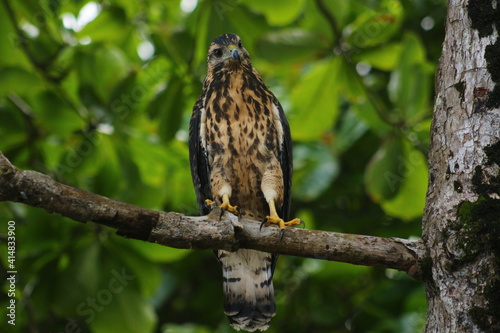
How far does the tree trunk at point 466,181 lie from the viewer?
7.43 feet

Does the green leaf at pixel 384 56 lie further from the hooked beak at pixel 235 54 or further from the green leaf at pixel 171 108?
the green leaf at pixel 171 108

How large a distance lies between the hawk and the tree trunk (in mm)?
1307

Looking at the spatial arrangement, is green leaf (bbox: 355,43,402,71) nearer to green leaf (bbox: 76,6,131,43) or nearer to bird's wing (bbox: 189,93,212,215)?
bird's wing (bbox: 189,93,212,215)

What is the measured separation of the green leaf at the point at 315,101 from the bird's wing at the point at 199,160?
693 millimetres

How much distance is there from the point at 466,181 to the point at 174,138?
2399mm

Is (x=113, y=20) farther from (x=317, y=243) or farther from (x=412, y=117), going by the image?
(x=317, y=243)

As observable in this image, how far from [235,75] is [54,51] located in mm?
1596

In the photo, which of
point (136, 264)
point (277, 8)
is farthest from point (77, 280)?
point (277, 8)

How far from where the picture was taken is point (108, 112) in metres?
4.06

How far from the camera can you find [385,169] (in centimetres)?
376

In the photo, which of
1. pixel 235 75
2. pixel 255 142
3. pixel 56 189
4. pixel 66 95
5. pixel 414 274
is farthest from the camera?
pixel 66 95

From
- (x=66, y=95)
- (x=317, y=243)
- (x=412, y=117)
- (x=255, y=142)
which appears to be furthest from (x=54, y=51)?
(x=317, y=243)

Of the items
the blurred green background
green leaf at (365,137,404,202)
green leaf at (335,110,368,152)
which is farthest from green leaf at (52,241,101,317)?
green leaf at (335,110,368,152)

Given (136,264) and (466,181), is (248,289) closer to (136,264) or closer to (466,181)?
(136,264)
